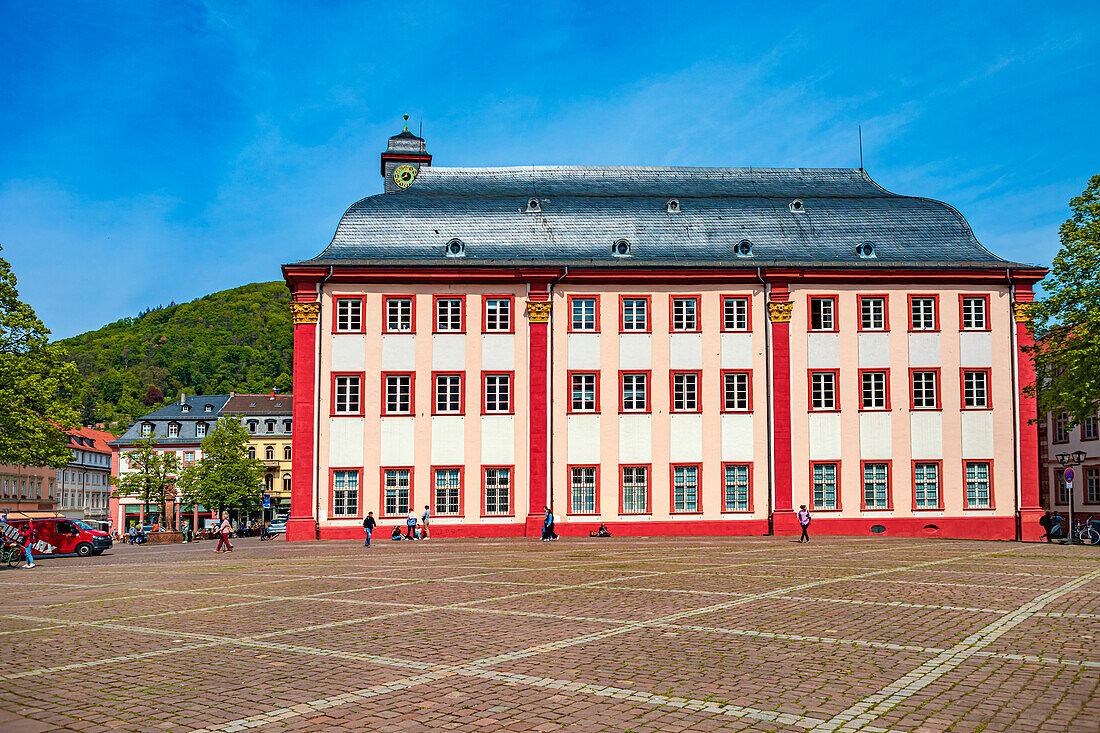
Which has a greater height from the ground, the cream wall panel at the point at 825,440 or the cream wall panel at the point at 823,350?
the cream wall panel at the point at 823,350

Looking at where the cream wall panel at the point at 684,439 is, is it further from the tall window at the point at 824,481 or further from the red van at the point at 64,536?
the red van at the point at 64,536

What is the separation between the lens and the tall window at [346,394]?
41.6m

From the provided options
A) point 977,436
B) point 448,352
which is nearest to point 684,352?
point 448,352

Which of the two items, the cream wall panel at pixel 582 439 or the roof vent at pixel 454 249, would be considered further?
the roof vent at pixel 454 249

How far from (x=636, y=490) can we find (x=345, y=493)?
1234 centimetres

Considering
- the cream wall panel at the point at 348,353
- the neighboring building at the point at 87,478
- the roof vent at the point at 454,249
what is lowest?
the neighboring building at the point at 87,478

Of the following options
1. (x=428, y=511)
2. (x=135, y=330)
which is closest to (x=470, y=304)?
(x=428, y=511)

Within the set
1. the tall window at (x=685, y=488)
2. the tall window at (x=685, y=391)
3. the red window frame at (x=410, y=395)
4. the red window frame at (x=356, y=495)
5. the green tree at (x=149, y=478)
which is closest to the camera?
the red window frame at (x=356, y=495)

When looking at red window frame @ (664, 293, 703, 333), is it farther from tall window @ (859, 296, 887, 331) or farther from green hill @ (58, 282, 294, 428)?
green hill @ (58, 282, 294, 428)

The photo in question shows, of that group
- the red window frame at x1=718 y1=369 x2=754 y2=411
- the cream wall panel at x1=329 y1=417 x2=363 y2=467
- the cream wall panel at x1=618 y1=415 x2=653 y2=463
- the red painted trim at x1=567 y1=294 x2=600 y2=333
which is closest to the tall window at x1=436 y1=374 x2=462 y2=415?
the cream wall panel at x1=329 y1=417 x2=363 y2=467

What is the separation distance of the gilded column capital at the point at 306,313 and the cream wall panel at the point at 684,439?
1573 cm

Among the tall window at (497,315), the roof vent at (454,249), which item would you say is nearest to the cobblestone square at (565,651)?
the tall window at (497,315)

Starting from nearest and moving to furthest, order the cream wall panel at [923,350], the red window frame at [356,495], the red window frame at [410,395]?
the red window frame at [356,495] → the red window frame at [410,395] → the cream wall panel at [923,350]

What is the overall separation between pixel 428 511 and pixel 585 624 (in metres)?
27.0
